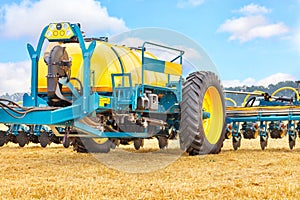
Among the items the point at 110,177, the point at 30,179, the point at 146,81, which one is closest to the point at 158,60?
the point at 146,81

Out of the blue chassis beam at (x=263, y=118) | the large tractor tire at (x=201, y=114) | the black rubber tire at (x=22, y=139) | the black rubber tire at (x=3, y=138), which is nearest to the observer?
the large tractor tire at (x=201, y=114)

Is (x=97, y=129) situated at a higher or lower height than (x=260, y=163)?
higher

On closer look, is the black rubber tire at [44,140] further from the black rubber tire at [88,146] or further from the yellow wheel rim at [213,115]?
the yellow wheel rim at [213,115]

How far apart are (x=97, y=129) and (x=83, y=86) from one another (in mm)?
642

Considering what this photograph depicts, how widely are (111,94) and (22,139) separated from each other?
5.85 metres

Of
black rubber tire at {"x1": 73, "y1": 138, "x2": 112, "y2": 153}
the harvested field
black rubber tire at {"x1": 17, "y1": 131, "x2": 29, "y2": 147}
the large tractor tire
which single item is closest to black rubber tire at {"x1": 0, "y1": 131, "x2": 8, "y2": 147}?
black rubber tire at {"x1": 17, "y1": 131, "x2": 29, "y2": 147}

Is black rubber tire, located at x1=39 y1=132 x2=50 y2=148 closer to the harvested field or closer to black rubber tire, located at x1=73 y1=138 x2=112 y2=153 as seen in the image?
black rubber tire, located at x1=73 y1=138 x2=112 y2=153

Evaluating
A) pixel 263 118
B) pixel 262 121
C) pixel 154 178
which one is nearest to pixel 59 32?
A: pixel 154 178

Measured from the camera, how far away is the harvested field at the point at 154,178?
4.81 m

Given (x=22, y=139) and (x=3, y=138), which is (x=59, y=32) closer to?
(x=22, y=139)

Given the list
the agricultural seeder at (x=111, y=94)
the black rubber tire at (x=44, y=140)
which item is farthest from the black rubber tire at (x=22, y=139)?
the agricultural seeder at (x=111, y=94)

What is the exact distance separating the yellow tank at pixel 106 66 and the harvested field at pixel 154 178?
3.96ft

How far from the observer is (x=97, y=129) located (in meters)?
7.07

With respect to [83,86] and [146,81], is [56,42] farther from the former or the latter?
[146,81]
